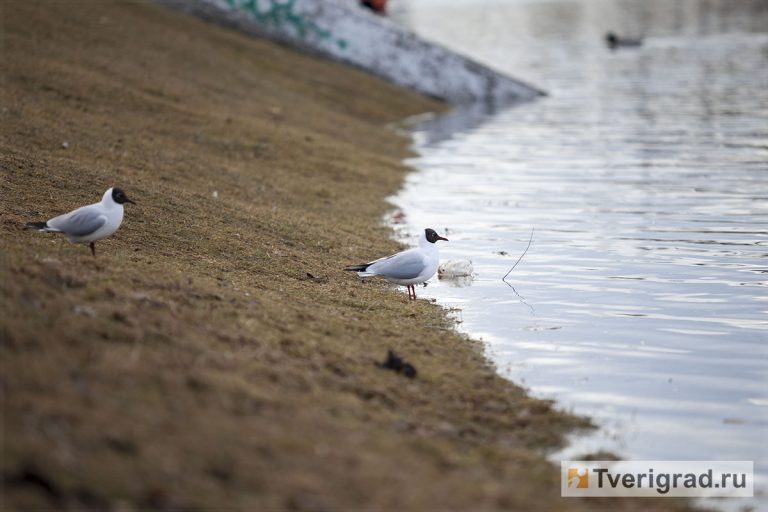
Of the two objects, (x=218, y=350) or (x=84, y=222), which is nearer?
(x=218, y=350)

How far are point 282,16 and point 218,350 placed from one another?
86.6 ft

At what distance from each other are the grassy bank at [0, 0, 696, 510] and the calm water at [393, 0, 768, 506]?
86cm

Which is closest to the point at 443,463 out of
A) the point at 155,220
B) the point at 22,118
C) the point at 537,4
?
the point at 155,220

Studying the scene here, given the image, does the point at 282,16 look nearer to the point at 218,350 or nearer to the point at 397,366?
the point at 397,366

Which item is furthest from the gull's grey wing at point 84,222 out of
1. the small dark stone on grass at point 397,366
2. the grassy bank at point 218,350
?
the small dark stone on grass at point 397,366

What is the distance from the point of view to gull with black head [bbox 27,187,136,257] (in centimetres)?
1017

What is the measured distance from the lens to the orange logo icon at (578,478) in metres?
7.06

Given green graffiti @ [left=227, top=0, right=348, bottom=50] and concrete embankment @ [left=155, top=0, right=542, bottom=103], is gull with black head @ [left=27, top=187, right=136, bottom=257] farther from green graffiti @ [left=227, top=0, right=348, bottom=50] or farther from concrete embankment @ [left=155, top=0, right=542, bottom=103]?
green graffiti @ [left=227, top=0, right=348, bottom=50]

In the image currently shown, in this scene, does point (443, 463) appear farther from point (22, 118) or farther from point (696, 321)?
Answer: point (22, 118)

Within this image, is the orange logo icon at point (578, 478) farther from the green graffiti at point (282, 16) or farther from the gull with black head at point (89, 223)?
the green graffiti at point (282, 16)

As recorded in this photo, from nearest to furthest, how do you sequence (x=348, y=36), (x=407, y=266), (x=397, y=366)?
(x=397, y=366) → (x=407, y=266) → (x=348, y=36)

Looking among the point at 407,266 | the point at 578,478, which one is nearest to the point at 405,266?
the point at 407,266

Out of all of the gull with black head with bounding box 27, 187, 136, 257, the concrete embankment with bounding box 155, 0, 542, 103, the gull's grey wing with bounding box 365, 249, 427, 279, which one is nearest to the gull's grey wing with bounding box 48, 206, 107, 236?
the gull with black head with bounding box 27, 187, 136, 257

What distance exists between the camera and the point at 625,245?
48.7 ft
